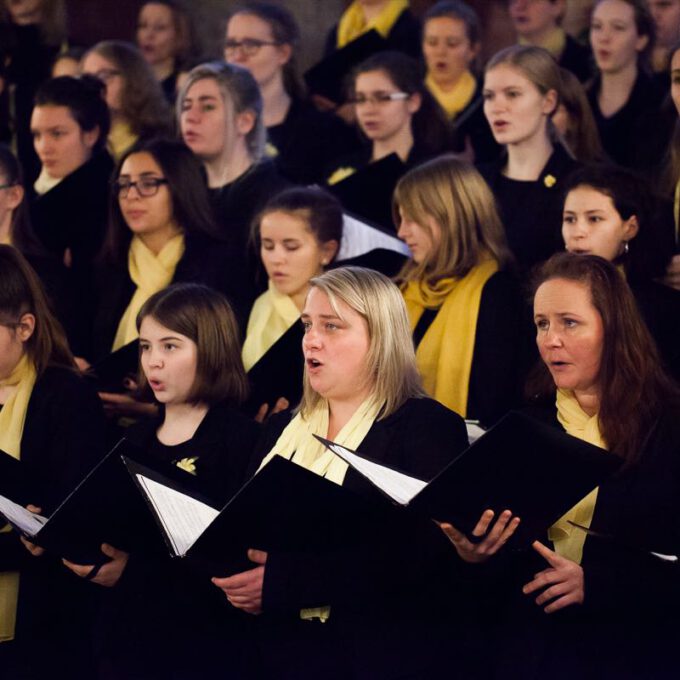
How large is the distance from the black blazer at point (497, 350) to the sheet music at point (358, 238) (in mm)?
483

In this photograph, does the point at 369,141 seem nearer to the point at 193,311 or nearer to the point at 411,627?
the point at 193,311

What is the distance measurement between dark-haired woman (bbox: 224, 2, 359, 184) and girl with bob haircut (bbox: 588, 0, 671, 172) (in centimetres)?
100

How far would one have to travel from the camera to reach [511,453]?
2814 millimetres

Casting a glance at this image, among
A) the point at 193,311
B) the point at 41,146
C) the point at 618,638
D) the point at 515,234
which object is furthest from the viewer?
the point at 41,146

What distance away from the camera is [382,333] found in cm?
335

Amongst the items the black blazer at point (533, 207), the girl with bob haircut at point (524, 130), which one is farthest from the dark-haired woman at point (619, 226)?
the girl with bob haircut at point (524, 130)

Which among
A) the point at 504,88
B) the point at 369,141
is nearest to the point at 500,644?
the point at 504,88

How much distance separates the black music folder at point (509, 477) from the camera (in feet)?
9.14

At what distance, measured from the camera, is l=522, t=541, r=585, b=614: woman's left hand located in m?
3.09

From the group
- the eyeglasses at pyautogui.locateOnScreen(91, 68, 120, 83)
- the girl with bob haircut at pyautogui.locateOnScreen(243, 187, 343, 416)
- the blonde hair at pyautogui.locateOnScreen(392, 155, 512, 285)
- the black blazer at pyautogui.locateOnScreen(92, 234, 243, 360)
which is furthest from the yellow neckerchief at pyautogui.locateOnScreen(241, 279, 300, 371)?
the eyeglasses at pyautogui.locateOnScreen(91, 68, 120, 83)

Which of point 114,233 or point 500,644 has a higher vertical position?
point 114,233

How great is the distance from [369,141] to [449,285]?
1583 millimetres

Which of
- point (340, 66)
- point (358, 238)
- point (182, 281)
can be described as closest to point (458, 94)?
point (340, 66)

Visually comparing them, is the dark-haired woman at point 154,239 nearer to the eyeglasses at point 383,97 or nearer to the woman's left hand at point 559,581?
the eyeglasses at point 383,97
